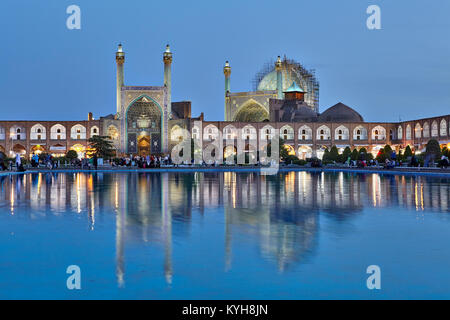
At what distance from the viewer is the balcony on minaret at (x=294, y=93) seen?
5018 cm

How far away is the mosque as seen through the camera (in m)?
44.7

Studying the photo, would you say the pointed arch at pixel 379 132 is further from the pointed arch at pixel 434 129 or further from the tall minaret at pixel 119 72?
the tall minaret at pixel 119 72

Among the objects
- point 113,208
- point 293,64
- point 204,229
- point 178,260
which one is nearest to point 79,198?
point 113,208

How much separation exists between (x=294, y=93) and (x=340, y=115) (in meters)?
4.92

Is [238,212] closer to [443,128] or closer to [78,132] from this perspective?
[443,128]

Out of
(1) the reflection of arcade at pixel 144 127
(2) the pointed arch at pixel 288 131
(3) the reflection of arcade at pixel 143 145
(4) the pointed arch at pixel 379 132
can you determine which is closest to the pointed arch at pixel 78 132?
(1) the reflection of arcade at pixel 144 127

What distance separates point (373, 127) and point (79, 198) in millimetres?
40775

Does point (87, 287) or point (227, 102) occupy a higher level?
point (227, 102)

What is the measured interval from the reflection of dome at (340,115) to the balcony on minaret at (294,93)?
2932 mm

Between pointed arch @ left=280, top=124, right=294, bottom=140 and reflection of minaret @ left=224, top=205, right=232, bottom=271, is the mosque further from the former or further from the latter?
reflection of minaret @ left=224, top=205, right=232, bottom=271

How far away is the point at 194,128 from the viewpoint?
4503cm

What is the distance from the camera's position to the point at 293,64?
5294cm

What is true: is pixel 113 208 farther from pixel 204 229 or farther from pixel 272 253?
pixel 272 253

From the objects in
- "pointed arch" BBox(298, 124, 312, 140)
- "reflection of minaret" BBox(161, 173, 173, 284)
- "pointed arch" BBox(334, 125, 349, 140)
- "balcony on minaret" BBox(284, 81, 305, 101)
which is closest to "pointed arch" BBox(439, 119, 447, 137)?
"pointed arch" BBox(334, 125, 349, 140)
